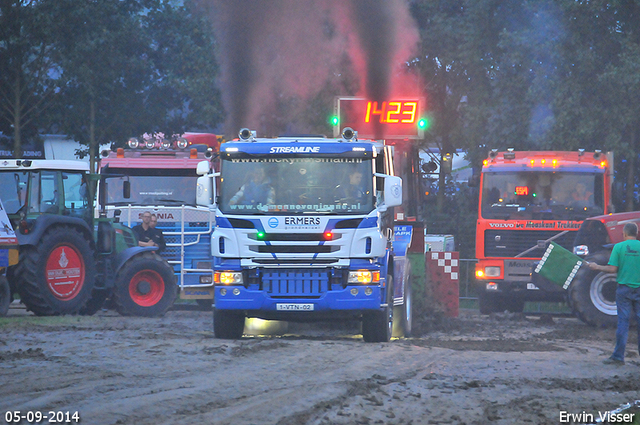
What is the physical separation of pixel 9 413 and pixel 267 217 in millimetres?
5615

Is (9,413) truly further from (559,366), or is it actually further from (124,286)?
(124,286)

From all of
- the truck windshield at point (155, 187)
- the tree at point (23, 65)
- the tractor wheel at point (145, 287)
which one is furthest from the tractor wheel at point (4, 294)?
the tree at point (23, 65)

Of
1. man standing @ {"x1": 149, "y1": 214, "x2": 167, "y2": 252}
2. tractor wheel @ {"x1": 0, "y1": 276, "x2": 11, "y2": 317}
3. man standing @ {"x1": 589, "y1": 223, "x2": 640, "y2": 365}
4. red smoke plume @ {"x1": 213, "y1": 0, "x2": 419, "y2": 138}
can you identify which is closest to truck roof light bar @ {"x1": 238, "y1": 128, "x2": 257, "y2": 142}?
tractor wheel @ {"x1": 0, "y1": 276, "x2": 11, "y2": 317}

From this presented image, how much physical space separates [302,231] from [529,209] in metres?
8.05

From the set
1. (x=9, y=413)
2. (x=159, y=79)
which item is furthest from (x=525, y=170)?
(x=159, y=79)

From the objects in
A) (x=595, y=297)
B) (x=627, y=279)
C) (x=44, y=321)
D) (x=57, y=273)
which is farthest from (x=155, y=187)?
(x=627, y=279)

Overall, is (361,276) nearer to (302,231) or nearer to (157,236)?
(302,231)

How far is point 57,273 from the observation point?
1571 centimetres

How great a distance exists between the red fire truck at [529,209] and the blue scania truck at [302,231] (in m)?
6.80

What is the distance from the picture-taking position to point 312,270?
12859 mm

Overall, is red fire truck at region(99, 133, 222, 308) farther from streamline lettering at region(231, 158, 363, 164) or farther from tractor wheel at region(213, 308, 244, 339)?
streamline lettering at region(231, 158, 363, 164)

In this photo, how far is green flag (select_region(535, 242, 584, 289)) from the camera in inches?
637

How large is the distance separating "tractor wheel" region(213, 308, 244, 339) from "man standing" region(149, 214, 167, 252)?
5093 millimetres

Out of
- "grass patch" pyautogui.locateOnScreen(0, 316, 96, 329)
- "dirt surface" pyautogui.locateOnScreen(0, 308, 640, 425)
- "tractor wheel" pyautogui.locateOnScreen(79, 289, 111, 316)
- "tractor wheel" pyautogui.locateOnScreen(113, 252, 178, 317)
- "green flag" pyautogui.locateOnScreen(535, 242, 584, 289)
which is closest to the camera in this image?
"dirt surface" pyautogui.locateOnScreen(0, 308, 640, 425)
